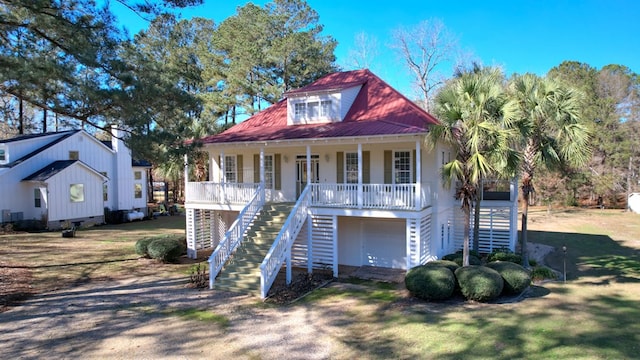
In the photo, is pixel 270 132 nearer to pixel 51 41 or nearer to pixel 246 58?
pixel 51 41

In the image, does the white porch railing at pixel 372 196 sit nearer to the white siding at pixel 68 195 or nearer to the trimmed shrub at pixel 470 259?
the trimmed shrub at pixel 470 259

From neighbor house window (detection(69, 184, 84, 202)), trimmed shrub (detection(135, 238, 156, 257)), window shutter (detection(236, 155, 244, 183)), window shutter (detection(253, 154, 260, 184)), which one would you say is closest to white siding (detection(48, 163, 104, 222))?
neighbor house window (detection(69, 184, 84, 202))

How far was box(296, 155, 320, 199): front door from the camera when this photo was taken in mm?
17172

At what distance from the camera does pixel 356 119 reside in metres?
16.8

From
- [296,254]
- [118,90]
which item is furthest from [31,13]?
[296,254]

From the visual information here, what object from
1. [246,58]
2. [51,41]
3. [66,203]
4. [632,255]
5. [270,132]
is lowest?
[632,255]

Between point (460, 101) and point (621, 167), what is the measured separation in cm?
3710

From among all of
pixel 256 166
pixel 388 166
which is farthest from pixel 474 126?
pixel 256 166

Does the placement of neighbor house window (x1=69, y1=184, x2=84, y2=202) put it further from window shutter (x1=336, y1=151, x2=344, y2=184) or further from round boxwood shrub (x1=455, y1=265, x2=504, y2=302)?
round boxwood shrub (x1=455, y1=265, x2=504, y2=302)

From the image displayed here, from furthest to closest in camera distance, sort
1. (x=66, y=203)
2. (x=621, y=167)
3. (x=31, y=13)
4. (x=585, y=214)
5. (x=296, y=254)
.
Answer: (x=621, y=167) → (x=585, y=214) → (x=66, y=203) → (x=296, y=254) → (x=31, y=13)

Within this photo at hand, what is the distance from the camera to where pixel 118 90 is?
13.0 metres

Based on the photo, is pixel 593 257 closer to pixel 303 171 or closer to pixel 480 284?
pixel 480 284

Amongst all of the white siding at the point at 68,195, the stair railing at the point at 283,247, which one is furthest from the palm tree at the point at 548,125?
the white siding at the point at 68,195

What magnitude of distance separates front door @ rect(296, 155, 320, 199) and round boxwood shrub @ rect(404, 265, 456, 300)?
22.0 feet
